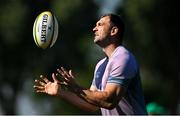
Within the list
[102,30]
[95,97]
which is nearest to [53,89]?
[95,97]

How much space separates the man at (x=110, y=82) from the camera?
8.55 m

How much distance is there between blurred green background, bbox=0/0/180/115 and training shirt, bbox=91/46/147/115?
19.7 metres

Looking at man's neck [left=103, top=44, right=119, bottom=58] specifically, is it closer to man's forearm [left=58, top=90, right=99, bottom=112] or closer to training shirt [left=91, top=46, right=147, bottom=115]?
training shirt [left=91, top=46, right=147, bottom=115]

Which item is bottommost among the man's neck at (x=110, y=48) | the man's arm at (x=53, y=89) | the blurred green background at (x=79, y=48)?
the blurred green background at (x=79, y=48)

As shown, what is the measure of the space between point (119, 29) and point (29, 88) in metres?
29.8

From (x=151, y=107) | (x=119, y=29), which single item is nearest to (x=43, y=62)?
(x=151, y=107)

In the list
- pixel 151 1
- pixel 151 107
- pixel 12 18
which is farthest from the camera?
pixel 12 18

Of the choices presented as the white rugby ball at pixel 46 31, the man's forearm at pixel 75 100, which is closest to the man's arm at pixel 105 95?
the man's forearm at pixel 75 100

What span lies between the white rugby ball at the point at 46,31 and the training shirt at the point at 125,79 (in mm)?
1812

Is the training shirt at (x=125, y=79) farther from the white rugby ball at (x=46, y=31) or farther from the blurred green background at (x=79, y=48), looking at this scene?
the blurred green background at (x=79, y=48)

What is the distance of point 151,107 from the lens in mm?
14414

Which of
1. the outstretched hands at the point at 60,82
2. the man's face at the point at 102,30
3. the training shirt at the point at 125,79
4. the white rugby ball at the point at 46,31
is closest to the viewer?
the outstretched hands at the point at 60,82

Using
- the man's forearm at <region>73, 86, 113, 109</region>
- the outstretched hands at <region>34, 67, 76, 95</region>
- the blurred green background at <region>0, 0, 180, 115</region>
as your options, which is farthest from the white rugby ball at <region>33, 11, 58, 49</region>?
the blurred green background at <region>0, 0, 180, 115</region>

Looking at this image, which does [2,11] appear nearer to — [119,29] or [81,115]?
[81,115]
